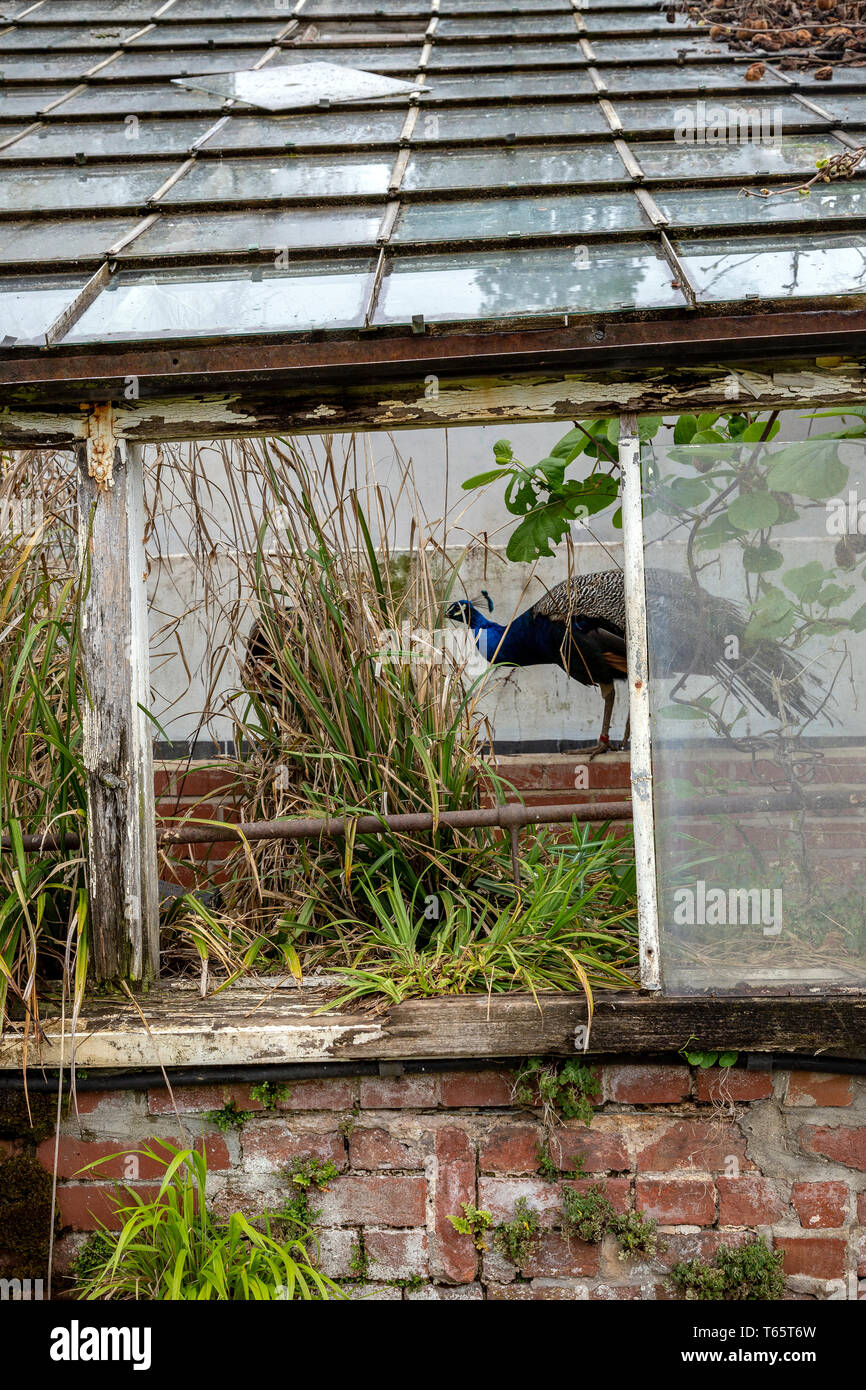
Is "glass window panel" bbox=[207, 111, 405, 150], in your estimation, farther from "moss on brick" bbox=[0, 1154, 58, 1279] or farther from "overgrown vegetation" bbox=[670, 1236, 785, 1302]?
"overgrown vegetation" bbox=[670, 1236, 785, 1302]

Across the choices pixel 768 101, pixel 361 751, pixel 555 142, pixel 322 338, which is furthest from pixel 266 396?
pixel 768 101

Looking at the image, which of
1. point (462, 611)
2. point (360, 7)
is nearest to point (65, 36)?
point (360, 7)

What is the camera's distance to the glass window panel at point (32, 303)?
2408 mm

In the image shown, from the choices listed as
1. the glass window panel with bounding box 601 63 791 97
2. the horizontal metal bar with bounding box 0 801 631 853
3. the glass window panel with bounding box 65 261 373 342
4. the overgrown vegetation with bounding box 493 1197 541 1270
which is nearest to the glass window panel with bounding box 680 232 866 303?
the glass window panel with bounding box 65 261 373 342

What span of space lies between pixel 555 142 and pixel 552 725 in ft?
8.41

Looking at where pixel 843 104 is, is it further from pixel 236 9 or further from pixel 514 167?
pixel 236 9

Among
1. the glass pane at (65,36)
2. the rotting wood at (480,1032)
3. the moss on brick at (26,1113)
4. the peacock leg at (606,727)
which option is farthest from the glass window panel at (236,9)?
the moss on brick at (26,1113)

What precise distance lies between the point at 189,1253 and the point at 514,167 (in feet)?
9.60

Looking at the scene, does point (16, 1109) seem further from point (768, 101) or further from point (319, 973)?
point (768, 101)

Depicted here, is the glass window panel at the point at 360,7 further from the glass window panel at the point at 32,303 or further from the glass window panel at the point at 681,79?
the glass window panel at the point at 32,303

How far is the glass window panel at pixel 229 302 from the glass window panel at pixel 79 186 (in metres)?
0.57

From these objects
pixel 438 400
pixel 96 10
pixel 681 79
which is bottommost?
pixel 438 400

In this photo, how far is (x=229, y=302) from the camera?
8.14ft

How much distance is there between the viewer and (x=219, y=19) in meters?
4.41
